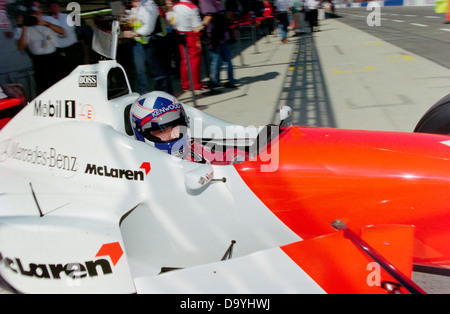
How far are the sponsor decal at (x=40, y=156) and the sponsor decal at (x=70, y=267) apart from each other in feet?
1.93

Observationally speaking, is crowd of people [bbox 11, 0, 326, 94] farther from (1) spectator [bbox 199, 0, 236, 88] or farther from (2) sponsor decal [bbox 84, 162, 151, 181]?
(2) sponsor decal [bbox 84, 162, 151, 181]

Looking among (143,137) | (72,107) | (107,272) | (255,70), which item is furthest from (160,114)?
(255,70)

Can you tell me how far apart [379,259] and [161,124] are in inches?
56.8

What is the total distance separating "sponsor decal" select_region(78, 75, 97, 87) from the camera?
2.68 m

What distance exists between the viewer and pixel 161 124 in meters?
2.33

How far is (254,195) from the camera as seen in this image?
2031 mm

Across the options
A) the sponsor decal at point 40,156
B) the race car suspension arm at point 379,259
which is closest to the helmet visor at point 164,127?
the sponsor decal at point 40,156

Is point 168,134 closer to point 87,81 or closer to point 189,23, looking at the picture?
point 87,81

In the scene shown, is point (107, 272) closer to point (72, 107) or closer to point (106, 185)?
point (106, 185)

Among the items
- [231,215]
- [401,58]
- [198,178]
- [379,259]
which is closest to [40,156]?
[198,178]

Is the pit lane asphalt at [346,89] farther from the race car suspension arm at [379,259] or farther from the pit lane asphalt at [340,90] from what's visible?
the race car suspension arm at [379,259]

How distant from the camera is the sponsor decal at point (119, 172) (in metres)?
2.12

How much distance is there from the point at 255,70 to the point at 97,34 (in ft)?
21.1
